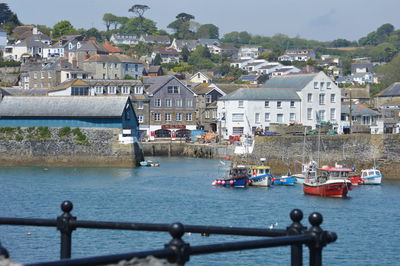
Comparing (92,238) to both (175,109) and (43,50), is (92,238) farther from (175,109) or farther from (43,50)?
(43,50)

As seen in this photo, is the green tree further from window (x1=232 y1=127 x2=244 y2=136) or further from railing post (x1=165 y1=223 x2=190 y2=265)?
railing post (x1=165 y1=223 x2=190 y2=265)

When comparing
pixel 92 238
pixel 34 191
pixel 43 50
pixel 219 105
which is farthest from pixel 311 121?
pixel 43 50

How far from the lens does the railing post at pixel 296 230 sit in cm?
506

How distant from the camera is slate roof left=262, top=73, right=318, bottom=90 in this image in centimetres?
6244

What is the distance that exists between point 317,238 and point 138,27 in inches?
7211

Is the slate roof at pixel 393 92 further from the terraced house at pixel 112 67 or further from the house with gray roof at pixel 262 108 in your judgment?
the terraced house at pixel 112 67

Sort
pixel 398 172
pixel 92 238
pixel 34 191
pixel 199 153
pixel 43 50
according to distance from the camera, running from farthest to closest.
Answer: pixel 43 50, pixel 199 153, pixel 398 172, pixel 34 191, pixel 92 238

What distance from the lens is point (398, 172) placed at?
4491 cm

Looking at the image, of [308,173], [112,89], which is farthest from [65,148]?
[112,89]

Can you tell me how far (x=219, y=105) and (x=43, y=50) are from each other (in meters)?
57.2

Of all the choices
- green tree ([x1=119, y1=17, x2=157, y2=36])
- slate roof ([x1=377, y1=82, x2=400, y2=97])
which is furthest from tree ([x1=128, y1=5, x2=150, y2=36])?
slate roof ([x1=377, y1=82, x2=400, y2=97])

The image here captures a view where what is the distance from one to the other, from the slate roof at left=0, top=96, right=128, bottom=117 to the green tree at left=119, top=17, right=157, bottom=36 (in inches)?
5227

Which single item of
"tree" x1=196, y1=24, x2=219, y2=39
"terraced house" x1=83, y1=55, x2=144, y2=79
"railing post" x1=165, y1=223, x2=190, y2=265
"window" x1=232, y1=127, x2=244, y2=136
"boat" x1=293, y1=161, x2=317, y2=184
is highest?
"tree" x1=196, y1=24, x2=219, y2=39

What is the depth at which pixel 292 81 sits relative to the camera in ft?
212
